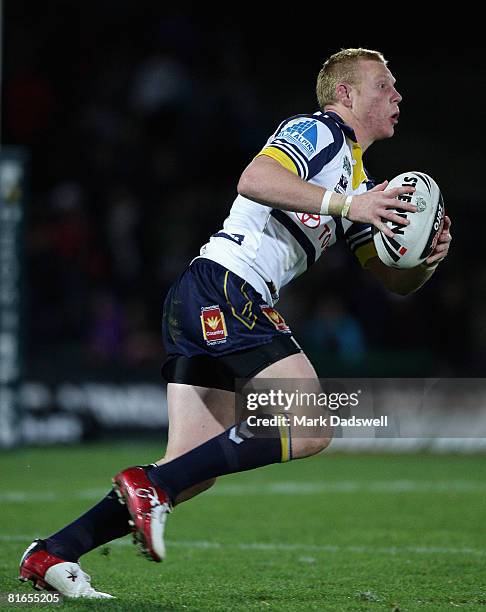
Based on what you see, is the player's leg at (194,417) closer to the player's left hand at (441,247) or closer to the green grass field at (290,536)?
the green grass field at (290,536)

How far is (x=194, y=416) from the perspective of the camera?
4.96 meters

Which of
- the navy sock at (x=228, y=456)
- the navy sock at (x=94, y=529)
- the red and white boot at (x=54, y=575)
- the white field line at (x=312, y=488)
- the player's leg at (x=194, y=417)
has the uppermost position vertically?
the player's leg at (x=194, y=417)

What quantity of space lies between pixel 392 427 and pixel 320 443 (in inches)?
265

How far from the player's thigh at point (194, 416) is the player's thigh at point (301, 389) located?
1.20ft

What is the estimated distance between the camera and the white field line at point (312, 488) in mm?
8727

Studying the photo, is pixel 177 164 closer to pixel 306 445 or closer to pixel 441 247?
pixel 441 247

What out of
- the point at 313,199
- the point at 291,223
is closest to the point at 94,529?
the point at 291,223

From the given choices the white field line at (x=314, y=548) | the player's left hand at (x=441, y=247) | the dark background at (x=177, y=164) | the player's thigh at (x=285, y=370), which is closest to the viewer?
the player's thigh at (x=285, y=370)

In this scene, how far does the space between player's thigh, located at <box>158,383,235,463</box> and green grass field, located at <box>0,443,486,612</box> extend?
637 millimetres

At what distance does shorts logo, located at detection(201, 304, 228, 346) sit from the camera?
480 centimetres

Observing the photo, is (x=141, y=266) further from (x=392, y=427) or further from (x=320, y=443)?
(x=320, y=443)

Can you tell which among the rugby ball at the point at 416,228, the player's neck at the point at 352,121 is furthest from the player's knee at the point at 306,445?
the player's neck at the point at 352,121

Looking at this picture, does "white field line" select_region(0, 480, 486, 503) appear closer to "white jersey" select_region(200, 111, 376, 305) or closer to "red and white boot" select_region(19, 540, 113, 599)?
"red and white boot" select_region(19, 540, 113, 599)

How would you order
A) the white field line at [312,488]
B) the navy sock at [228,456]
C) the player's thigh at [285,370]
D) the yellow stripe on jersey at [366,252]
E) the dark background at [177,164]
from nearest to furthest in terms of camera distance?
the navy sock at [228,456] < the player's thigh at [285,370] < the yellow stripe on jersey at [366,252] < the white field line at [312,488] < the dark background at [177,164]
